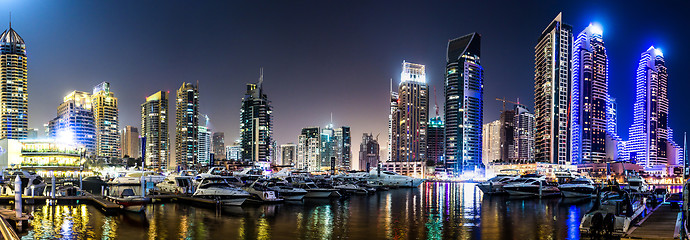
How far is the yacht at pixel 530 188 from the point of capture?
68.6 meters

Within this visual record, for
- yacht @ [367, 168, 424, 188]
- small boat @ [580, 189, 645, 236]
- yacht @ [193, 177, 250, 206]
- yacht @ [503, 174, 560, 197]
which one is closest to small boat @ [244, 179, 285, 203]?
yacht @ [193, 177, 250, 206]

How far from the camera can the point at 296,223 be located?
117 feet

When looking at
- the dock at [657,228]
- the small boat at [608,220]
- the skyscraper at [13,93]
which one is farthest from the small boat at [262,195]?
the skyscraper at [13,93]

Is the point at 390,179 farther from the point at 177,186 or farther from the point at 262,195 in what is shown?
the point at 262,195

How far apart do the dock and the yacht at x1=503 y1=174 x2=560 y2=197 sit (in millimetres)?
34591

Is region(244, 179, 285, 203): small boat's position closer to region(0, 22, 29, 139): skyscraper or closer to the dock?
the dock

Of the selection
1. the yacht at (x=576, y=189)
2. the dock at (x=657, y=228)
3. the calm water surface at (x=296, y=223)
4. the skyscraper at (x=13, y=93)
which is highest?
the skyscraper at (x=13, y=93)

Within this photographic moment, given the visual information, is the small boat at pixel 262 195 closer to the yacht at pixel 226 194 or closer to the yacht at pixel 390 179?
the yacht at pixel 226 194

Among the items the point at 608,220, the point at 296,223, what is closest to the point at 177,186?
the point at 296,223

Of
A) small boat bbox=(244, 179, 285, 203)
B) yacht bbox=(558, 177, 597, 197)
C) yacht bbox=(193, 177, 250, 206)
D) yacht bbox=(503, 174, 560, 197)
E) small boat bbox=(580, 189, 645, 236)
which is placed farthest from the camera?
yacht bbox=(558, 177, 597, 197)

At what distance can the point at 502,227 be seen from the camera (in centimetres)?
3506

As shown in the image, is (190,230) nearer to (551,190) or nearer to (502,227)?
(502,227)

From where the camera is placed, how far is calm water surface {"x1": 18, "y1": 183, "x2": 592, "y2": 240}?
30.1 meters

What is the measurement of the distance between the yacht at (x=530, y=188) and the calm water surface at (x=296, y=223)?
21023 mm
